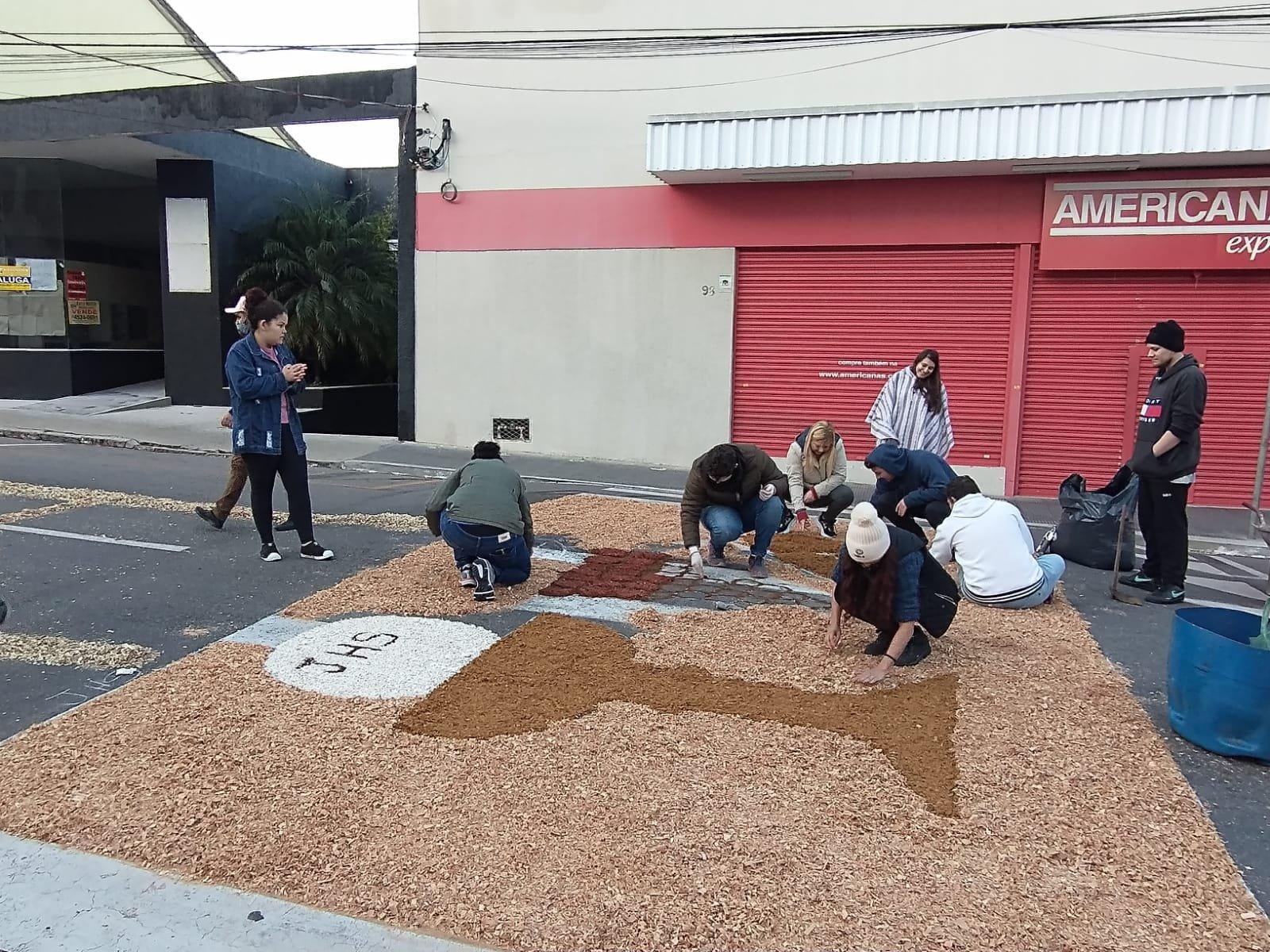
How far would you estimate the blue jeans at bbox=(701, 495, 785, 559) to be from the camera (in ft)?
22.6

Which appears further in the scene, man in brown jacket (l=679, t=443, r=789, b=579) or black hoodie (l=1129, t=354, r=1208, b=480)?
man in brown jacket (l=679, t=443, r=789, b=579)

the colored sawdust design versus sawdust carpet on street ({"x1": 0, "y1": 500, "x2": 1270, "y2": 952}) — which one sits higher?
the colored sawdust design

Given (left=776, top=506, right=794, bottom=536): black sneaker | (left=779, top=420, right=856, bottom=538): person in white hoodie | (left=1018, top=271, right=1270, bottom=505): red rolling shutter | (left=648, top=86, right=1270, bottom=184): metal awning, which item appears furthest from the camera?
(left=1018, top=271, right=1270, bottom=505): red rolling shutter

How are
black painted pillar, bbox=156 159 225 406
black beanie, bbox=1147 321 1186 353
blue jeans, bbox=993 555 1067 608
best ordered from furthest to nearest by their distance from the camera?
black painted pillar, bbox=156 159 225 406, black beanie, bbox=1147 321 1186 353, blue jeans, bbox=993 555 1067 608

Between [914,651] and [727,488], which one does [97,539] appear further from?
[914,651]

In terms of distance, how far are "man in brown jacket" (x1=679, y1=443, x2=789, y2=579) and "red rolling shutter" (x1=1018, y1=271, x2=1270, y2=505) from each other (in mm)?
5835

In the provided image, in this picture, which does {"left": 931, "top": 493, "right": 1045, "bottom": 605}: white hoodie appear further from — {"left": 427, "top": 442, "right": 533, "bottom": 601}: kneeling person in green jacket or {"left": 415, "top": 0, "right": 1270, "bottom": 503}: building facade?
{"left": 415, "top": 0, "right": 1270, "bottom": 503}: building facade

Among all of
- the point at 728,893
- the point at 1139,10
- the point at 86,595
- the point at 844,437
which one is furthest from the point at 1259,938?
the point at 1139,10

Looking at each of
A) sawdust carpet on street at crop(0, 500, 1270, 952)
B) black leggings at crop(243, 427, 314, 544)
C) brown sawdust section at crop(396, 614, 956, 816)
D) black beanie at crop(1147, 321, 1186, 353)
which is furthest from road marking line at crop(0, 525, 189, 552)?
black beanie at crop(1147, 321, 1186, 353)

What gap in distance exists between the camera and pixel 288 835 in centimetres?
334

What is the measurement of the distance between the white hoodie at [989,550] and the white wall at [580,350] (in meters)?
6.37

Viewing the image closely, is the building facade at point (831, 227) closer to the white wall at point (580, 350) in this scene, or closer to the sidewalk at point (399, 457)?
the white wall at point (580, 350)

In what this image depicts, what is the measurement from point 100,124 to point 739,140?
10.5 metres

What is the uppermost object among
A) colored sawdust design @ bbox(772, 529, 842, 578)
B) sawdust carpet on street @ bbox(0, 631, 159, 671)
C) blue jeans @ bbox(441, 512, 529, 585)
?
blue jeans @ bbox(441, 512, 529, 585)
